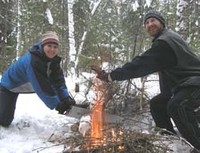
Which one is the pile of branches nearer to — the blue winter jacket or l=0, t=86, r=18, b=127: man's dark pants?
the blue winter jacket

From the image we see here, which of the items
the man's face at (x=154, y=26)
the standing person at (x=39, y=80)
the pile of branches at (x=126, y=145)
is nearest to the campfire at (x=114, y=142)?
the pile of branches at (x=126, y=145)

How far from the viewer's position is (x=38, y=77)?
17.5ft

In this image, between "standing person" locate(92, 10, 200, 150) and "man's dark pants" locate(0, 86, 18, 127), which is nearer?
"standing person" locate(92, 10, 200, 150)

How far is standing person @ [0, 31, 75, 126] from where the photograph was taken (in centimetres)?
536

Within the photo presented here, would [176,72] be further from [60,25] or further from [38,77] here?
[60,25]

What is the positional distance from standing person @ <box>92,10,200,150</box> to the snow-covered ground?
0.45 meters

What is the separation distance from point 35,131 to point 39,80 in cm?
92

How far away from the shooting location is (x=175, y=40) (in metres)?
4.79

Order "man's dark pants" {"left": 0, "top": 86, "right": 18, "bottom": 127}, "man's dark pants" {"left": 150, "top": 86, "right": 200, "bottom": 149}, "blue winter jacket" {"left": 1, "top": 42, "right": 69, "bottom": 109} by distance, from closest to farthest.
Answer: "man's dark pants" {"left": 150, "top": 86, "right": 200, "bottom": 149}, "blue winter jacket" {"left": 1, "top": 42, "right": 69, "bottom": 109}, "man's dark pants" {"left": 0, "top": 86, "right": 18, "bottom": 127}

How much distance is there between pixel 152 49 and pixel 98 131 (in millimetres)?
1215

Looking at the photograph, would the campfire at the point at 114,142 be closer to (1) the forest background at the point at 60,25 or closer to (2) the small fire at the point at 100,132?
(2) the small fire at the point at 100,132

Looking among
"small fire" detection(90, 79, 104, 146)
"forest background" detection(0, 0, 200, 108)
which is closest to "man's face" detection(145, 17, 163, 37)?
"small fire" detection(90, 79, 104, 146)

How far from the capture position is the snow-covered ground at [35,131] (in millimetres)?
5000

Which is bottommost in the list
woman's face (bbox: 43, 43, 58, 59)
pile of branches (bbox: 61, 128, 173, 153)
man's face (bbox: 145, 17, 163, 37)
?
pile of branches (bbox: 61, 128, 173, 153)
